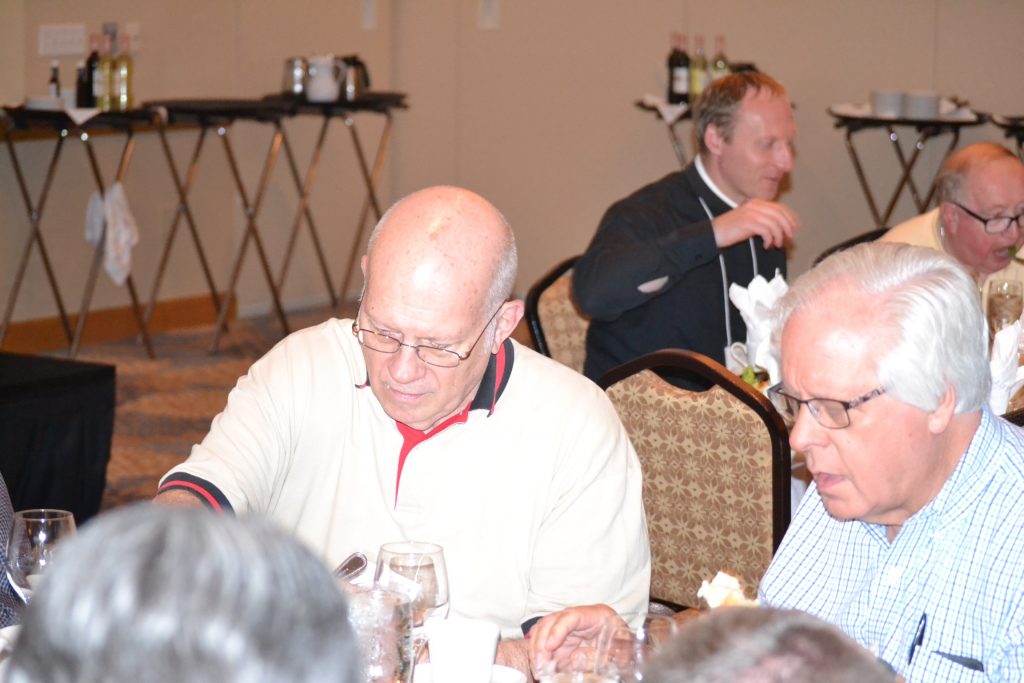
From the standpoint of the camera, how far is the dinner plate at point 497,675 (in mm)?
1599

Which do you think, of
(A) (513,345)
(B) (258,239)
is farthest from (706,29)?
(A) (513,345)

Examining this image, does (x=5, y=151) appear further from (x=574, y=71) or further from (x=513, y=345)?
(x=513, y=345)

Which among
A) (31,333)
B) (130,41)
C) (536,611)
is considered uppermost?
(130,41)

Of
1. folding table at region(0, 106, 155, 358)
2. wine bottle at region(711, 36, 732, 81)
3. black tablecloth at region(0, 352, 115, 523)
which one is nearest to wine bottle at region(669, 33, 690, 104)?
wine bottle at region(711, 36, 732, 81)

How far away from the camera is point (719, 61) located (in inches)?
294

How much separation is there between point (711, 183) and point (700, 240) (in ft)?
1.66

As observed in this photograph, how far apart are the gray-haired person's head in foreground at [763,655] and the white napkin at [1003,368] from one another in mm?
2228

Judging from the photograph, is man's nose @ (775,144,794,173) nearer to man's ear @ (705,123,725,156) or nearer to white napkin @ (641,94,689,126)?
man's ear @ (705,123,725,156)

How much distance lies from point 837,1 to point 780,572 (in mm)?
6107

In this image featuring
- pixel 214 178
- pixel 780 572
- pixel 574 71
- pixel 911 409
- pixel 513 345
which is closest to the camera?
pixel 911 409

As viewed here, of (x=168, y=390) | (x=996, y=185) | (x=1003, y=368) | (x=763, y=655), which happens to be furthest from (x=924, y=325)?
(x=168, y=390)

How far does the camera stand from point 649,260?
354cm

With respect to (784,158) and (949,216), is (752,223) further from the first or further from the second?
(949,216)

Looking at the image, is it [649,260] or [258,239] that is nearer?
[649,260]
